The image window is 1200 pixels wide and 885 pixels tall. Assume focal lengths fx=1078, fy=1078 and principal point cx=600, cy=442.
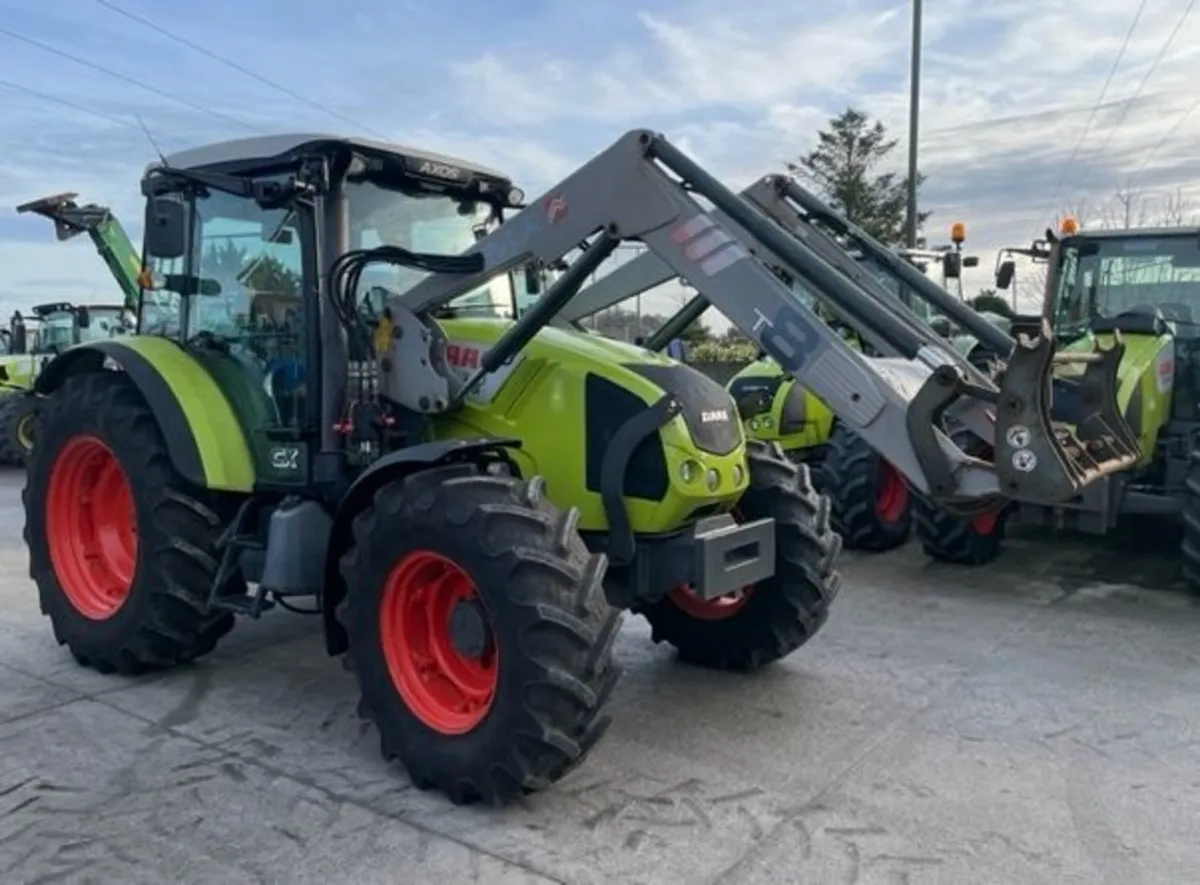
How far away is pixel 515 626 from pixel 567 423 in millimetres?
1002

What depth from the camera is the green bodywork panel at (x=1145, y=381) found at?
6852mm

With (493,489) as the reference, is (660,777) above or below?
below

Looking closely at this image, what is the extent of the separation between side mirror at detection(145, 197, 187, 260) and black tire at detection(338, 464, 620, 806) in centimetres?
162

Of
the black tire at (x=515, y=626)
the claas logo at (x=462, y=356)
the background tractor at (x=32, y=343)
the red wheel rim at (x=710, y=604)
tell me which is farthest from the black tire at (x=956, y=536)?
the background tractor at (x=32, y=343)

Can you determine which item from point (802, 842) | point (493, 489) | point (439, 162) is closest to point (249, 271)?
point (439, 162)

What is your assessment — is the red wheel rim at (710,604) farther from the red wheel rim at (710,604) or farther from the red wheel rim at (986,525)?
the red wheel rim at (986,525)

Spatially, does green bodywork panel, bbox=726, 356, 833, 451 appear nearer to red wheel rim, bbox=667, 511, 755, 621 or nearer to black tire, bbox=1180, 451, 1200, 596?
black tire, bbox=1180, 451, 1200, 596

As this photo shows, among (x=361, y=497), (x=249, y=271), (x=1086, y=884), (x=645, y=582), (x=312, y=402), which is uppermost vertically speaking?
(x=249, y=271)

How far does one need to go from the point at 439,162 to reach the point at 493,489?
1.83 m

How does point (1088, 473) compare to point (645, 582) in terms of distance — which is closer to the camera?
point (1088, 473)

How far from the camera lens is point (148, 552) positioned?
15.4ft

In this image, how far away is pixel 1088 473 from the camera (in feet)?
12.6

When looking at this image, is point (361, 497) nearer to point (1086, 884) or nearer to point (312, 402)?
point (312, 402)

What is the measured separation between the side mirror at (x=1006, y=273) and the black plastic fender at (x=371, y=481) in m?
5.87
